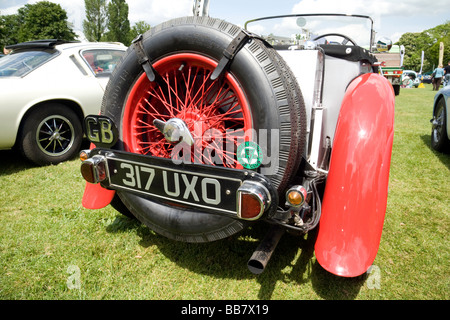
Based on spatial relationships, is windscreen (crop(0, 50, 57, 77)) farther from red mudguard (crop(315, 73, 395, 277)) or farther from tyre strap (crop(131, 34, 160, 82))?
red mudguard (crop(315, 73, 395, 277))

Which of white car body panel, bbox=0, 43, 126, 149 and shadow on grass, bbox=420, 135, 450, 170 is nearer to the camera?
white car body panel, bbox=0, 43, 126, 149

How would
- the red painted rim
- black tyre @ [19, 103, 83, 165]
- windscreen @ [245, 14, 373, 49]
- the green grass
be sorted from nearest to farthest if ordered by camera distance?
1. the red painted rim
2. the green grass
3. windscreen @ [245, 14, 373, 49]
4. black tyre @ [19, 103, 83, 165]

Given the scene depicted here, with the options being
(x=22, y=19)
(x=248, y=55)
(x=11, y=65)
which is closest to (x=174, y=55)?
(x=248, y=55)

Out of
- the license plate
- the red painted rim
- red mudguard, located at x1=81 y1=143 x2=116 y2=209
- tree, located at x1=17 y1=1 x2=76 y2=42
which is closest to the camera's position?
the license plate

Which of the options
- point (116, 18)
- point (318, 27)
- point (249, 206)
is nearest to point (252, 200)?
point (249, 206)

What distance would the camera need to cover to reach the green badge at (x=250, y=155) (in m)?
1.51

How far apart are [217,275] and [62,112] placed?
342 centimetres

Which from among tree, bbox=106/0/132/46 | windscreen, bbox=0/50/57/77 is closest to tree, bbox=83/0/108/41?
tree, bbox=106/0/132/46

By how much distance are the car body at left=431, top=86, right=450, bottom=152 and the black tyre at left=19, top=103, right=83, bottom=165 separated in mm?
5315

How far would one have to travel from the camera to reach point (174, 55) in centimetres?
168

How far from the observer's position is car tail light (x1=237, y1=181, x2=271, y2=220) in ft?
4.55

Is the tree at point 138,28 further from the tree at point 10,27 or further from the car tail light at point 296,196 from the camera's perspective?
the car tail light at point 296,196

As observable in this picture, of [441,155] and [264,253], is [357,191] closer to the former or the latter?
[264,253]

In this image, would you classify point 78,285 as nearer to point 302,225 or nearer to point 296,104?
point 302,225
